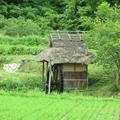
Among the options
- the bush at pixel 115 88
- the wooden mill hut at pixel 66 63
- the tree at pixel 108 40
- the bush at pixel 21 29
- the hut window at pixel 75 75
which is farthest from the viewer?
the bush at pixel 21 29

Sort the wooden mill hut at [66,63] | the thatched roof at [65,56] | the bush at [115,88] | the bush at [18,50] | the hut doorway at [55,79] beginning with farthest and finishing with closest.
Result: the bush at [18,50] → the hut doorway at [55,79] → the wooden mill hut at [66,63] → the thatched roof at [65,56] → the bush at [115,88]

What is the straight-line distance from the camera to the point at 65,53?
36750 millimetres

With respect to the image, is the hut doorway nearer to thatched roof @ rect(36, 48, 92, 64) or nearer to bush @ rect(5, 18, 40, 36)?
thatched roof @ rect(36, 48, 92, 64)

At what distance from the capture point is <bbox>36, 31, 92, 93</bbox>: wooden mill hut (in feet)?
119

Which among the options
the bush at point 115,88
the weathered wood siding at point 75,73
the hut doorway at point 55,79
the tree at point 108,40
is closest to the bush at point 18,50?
the hut doorway at point 55,79

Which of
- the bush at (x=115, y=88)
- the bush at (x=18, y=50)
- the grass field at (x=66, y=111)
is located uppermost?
the bush at (x=18, y=50)

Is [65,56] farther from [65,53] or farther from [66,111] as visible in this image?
[66,111]

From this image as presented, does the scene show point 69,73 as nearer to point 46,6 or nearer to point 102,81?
point 102,81

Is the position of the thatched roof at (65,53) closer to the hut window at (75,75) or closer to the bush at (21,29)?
the hut window at (75,75)

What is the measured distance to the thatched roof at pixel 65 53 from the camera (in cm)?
3612

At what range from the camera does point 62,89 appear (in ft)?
121

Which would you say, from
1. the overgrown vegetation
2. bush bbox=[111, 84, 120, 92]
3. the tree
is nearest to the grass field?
bush bbox=[111, 84, 120, 92]

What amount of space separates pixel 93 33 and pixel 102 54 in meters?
2.15

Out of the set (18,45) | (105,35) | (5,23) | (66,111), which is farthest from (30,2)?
(66,111)
